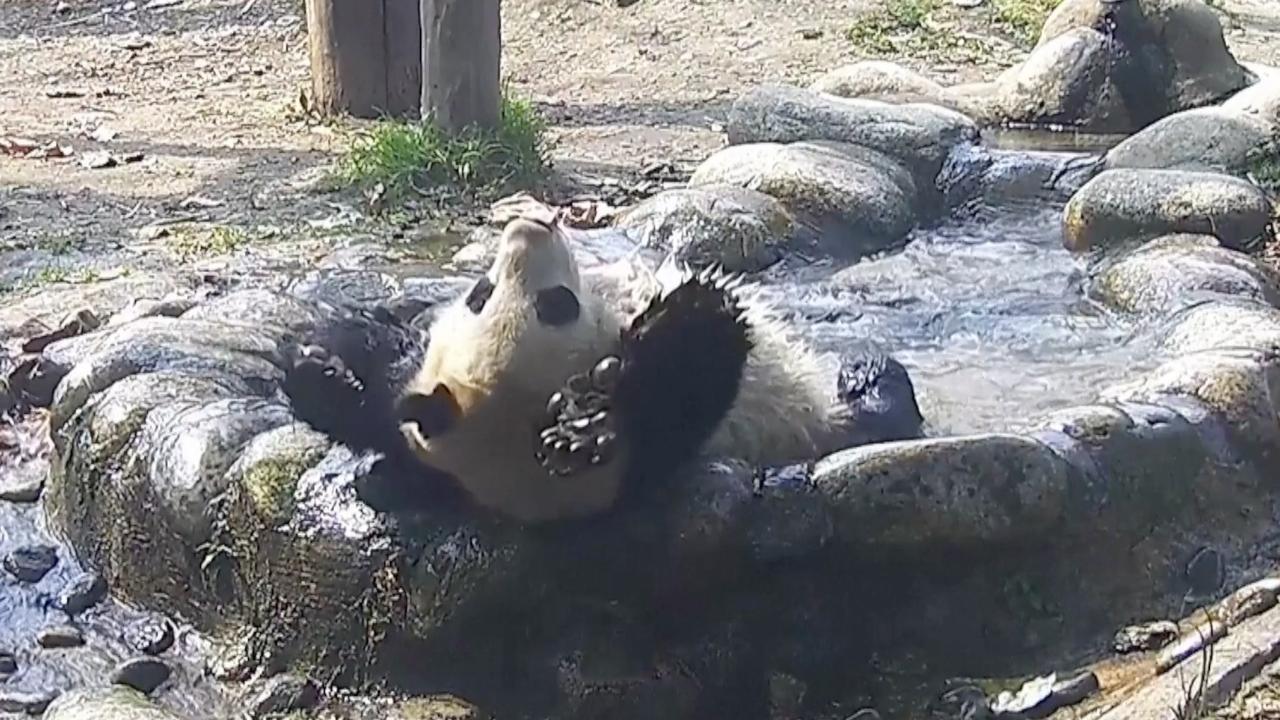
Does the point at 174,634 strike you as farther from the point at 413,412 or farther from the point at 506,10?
the point at 506,10

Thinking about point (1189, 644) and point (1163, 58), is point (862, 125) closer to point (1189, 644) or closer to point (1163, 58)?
point (1163, 58)

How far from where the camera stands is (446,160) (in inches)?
276

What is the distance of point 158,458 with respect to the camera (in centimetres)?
Result: 385

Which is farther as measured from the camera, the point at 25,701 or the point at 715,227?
the point at 715,227

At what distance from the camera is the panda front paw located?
302 cm

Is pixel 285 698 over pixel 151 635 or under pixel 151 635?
over

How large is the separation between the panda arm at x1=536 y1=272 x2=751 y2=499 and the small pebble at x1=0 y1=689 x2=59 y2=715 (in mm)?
1143

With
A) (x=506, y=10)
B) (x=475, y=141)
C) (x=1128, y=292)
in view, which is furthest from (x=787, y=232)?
(x=506, y=10)

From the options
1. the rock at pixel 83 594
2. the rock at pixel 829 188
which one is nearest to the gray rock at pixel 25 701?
the rock at pixel 83 594

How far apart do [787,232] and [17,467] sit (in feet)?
8.51

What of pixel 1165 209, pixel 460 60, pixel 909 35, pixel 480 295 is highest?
pixel 480 295

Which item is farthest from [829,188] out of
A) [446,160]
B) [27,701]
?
[27,701]

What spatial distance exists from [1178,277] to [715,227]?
1447mm

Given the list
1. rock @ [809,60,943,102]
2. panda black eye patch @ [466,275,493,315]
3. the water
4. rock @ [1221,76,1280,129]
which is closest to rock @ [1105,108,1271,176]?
rock @ [1221,76,1280,129]
